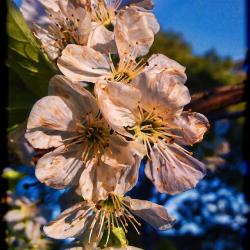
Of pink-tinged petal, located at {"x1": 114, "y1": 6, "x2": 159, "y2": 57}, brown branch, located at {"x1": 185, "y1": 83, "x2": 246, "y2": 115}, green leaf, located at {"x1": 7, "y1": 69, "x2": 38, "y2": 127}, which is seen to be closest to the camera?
pink-tinged petal, located at {"x1": 114, "y1": 6, "x2": 159, "y2": 57}

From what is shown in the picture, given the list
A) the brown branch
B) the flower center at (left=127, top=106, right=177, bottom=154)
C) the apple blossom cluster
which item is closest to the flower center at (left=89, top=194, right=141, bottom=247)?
the apple blossom cluster

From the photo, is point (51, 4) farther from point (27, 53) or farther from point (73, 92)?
point (73, 92)

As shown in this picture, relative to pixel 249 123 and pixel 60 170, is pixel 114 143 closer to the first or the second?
pixel 60 170

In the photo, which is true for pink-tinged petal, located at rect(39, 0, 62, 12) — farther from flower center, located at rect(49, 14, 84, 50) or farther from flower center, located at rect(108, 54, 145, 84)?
flower center, located at rect(108, 54, 145, 84)

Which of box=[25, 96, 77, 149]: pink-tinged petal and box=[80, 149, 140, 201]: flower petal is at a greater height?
box=[25, 96, 77, 149]: pink-tinged petal

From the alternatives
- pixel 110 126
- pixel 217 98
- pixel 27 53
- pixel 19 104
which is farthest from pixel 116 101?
pixel 217 98

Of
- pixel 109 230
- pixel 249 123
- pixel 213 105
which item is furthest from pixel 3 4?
pixel 249 123

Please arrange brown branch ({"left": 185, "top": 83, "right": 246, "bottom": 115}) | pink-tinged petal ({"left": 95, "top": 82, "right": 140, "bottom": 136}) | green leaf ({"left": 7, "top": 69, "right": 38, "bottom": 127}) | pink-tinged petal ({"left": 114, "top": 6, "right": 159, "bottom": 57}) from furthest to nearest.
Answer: brown branch ({"left": 185, "top": 83, "right": 246, "bottom": 115}), green leaf ({"left": 7, "top": 69, "right": 38, "bottom": 127}), pink-tinged petal ({"left": 114, "top": 6, "right": 159, "bottom": 57}), pink-tinged petal ({"left": 95, "top": 82, "right": 140, "bottom": 136})
